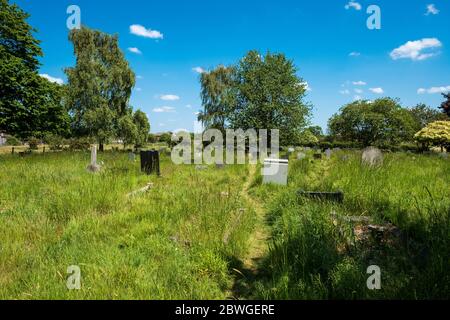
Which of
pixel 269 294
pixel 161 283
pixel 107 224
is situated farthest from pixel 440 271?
pixel 107 224

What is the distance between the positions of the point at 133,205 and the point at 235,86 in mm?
24015

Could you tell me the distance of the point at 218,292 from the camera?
9.86 feet

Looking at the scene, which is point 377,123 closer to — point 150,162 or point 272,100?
point 272,100

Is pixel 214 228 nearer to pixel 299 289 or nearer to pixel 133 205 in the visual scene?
pixel 299 289

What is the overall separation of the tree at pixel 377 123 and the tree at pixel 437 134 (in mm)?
6804

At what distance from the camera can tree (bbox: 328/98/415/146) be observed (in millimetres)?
41688

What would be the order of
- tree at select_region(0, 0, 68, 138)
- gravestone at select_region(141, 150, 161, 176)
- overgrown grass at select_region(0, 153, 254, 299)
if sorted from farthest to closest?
1. tree at select_region(0, 0, 68, 138)
2. gravestone at select_region(141, 150, 161, 176)
3. overgrown grass at select_region(0, 153, 254, 299)

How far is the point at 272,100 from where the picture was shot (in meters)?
26.7

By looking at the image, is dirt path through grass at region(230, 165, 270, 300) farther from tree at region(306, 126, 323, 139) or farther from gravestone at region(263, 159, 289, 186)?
tree at region(306, 126, 323, 139)

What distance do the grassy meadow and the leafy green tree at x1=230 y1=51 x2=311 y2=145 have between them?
66.4 ft

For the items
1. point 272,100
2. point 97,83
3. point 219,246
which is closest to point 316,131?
point 272,100

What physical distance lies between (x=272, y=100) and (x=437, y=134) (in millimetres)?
22395

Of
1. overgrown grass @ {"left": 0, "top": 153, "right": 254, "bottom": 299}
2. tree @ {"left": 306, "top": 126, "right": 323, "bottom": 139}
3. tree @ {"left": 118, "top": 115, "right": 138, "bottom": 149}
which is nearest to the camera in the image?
overgrown grass @ {"left": 0, "top": 153, "right": 254, "bottom": 299}

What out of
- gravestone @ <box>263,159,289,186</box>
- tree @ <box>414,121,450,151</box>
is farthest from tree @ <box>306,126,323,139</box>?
gravestone @ <box>263,159,289,186</box>
